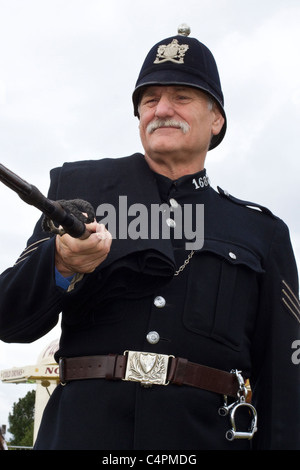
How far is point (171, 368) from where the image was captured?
3660 millimetres

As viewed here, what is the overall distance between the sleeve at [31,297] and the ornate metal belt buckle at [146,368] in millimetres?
436

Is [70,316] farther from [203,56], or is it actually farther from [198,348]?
[203,56]

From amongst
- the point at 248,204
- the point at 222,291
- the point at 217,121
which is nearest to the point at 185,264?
the point at 222,291

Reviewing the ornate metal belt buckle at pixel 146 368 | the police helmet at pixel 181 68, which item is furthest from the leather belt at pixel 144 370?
the police helmet at pixel 181 68

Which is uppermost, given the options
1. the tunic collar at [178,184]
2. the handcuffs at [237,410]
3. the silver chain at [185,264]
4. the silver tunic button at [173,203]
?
the tunic collar at [178,184]

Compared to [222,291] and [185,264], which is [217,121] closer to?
[185,264]

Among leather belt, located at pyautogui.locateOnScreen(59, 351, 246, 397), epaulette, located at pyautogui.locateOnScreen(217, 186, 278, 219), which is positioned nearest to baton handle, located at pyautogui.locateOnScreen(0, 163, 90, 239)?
leather belt, located at pyautogui.locateOnScreen(59, 351, 246, 397)

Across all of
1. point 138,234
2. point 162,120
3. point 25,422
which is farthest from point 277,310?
point 25,422

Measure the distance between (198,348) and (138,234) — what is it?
66 centimetres

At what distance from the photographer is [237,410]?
3887 millimetres

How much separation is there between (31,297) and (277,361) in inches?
58.4

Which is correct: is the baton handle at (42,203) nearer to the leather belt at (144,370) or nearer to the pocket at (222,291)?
the leather belt at (144,370)

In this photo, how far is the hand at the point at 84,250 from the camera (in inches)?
125
